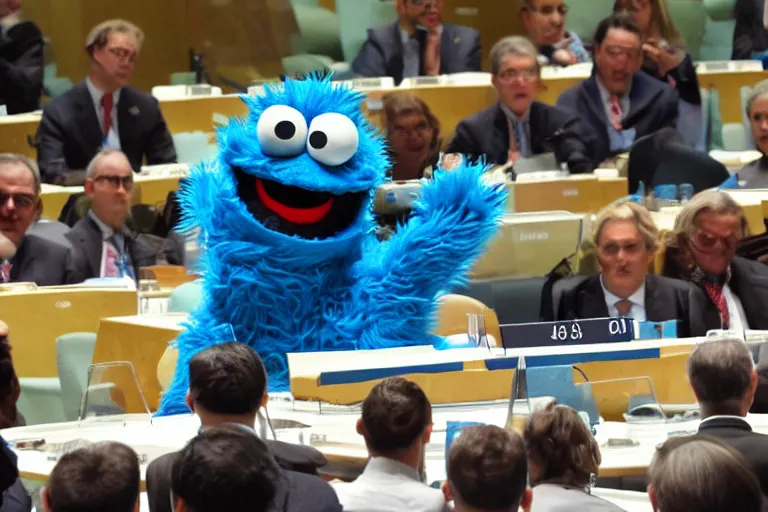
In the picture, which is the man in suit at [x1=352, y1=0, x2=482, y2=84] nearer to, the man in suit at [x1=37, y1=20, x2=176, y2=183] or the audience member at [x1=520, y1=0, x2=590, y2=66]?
the audience member at [x1=520, y1=0, x2=590, y2=66]

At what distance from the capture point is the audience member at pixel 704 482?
221 centimetres

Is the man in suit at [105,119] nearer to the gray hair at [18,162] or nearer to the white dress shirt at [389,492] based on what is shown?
the gray hair at [18,162]

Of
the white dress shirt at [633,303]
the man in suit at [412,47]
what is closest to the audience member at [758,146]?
the white dress shirt at [633,303]

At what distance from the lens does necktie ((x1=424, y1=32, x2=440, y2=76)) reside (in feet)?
26.7

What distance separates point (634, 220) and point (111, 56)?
124 inches

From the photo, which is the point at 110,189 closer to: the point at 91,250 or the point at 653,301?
the point at 91,250

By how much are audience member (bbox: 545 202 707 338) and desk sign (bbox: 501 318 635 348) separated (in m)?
0.97

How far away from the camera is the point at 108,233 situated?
19.2ft

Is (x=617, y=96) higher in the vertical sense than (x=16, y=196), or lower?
higher

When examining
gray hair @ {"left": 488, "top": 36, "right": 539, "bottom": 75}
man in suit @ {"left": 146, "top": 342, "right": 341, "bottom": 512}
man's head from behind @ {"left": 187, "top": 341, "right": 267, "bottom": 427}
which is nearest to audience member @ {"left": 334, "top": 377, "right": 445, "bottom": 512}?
man in suit @ {"left": 146, "top": 342, "right": 341, "bottom": 512}

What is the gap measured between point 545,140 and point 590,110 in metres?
0.46

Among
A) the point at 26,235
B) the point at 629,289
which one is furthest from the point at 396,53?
the point at 629,289

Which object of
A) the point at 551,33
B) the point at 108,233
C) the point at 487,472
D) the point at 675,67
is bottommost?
the point at 487,472

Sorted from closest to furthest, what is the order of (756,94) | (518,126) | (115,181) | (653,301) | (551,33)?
(653,301), (115,181), (756,94), (518,126), (551,33)
